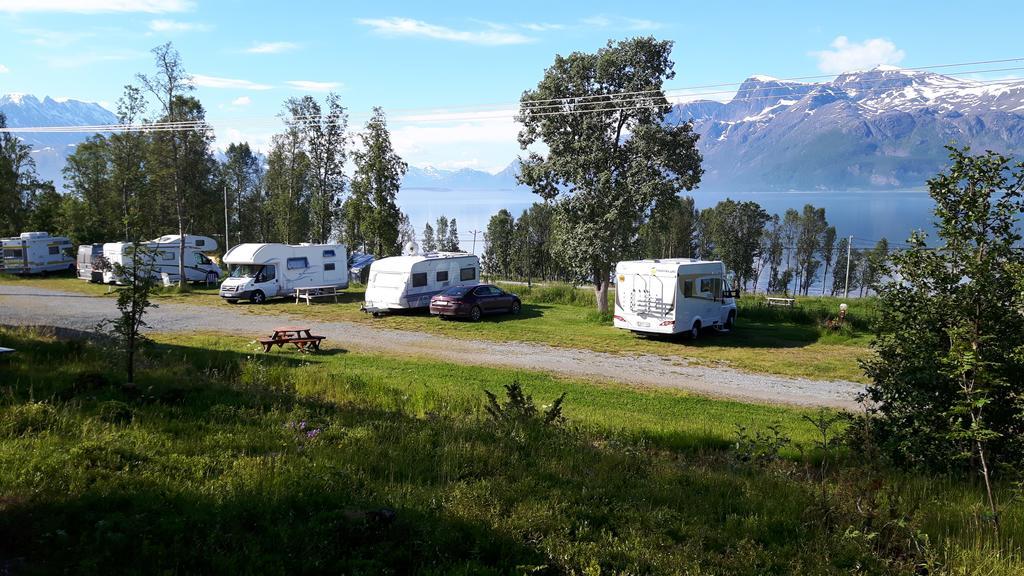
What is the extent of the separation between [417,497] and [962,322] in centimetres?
542

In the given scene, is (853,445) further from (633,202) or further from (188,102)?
(188,102)

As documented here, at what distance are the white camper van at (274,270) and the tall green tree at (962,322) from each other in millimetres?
26370

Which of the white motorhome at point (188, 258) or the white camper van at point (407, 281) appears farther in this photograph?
the white motorhome at point (188, 258)

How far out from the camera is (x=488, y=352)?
58.5ft

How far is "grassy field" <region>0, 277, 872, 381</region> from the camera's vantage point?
58.7ft

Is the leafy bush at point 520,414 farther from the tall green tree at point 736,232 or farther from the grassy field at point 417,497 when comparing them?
the tall green tree at point 736,232

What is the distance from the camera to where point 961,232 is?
20.3 ft

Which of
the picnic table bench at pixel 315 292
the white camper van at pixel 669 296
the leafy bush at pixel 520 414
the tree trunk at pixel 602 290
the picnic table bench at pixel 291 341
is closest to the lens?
the leafy bush at pixel 520 414

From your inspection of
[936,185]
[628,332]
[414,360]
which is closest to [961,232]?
[936,185]

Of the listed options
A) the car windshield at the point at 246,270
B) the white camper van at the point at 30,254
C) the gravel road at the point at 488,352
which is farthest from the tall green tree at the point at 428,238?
the gravel road at the point at 488,352

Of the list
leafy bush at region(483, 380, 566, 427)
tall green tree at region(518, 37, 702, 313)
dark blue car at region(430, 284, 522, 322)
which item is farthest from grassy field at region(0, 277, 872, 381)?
leafy bush at region(483, 380, 566, 427)

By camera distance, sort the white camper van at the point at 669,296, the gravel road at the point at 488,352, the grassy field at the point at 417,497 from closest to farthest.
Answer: the grassy field at the point at 417,497
the gravel road at the point at 488,352
the white camper van at the point at 669,296

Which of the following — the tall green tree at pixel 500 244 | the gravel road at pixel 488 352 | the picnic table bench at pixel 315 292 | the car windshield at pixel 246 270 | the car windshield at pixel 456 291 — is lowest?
the gravel road at pixel 488 352

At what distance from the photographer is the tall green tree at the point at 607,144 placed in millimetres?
25016
